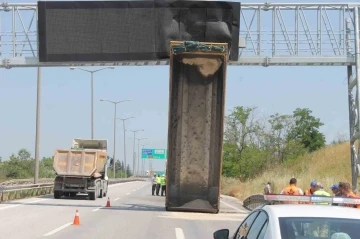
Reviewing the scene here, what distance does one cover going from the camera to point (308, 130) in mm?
72375

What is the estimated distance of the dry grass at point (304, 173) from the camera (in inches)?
1590

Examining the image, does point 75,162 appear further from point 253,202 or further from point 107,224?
point 107,224

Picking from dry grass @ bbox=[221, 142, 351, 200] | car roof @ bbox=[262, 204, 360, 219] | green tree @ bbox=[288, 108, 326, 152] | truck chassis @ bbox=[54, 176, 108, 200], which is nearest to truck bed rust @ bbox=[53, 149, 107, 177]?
truck chassis @ bbox=[54, 176, 108, 200]

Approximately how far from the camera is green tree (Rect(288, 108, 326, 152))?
69.8 m

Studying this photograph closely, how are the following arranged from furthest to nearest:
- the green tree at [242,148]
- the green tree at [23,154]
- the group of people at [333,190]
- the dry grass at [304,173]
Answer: the green tree at [23,154], the green tree at [242,148], the dry grass at [304,173], the group of people at [333,190]

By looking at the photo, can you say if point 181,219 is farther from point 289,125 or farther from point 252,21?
point 289,125

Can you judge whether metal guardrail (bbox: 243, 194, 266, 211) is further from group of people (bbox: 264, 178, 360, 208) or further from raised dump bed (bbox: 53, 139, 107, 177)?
group of people (bbox: 264, 178, 360, 208)

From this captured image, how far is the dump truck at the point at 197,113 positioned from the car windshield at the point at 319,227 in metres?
17.7

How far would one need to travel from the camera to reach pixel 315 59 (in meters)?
28.5

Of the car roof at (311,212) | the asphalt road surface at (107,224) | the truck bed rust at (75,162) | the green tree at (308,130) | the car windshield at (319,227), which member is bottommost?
the asphalt road surface at (107,224)

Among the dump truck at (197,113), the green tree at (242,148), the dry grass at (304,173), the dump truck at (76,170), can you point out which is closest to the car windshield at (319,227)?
the dump truck at (197,113)

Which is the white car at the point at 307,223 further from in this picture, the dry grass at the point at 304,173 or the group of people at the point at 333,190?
the dry grass at the point at 304,173

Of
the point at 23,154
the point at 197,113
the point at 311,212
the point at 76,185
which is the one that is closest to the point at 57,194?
the point at 76,185

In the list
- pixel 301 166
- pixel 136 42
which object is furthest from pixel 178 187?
pixel 301 166
